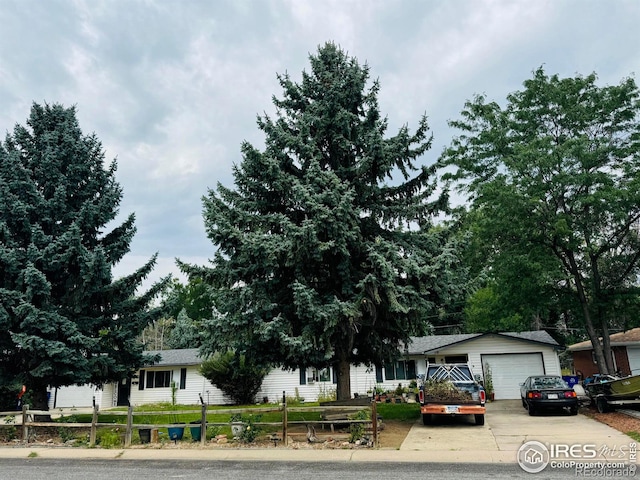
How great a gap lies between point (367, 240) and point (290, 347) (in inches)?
170

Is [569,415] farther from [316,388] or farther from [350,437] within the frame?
[316,388]

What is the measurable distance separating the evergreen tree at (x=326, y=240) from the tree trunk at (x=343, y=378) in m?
0.04

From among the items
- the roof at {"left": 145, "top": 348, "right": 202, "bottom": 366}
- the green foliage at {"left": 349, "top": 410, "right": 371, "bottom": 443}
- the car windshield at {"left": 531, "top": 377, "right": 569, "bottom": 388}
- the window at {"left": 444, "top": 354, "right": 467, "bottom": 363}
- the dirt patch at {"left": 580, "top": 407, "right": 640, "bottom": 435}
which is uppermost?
the roof at {"left": 145, "top": 348, "right": 202, "bottom": 366}

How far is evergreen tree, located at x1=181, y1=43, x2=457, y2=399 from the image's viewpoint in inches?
477

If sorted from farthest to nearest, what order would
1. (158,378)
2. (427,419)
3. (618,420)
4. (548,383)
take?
(158,378)
(548,383)
(427,419)
(618,420)

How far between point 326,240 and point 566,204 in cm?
1156

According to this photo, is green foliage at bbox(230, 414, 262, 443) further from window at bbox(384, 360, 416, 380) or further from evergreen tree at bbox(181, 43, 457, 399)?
window at bbox(384, 360, 416, 380)

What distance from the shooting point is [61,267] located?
1492cm

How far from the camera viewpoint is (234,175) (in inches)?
585

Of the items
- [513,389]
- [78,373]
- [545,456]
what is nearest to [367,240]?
[545,456]

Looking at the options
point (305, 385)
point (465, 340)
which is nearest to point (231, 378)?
point (305, 385)

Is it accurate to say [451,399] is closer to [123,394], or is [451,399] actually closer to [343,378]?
[343,378]

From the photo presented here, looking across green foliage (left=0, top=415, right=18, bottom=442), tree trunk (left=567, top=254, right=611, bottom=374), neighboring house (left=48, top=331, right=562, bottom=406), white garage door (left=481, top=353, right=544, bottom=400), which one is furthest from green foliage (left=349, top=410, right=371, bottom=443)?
white garage door (left=481, top=353, right=544, bottom=400)

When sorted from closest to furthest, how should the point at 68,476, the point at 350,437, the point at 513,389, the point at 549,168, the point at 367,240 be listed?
the point at 68,476, the point at 350,437, the point at 367,240, the point at 549,168, the point at 513,389
